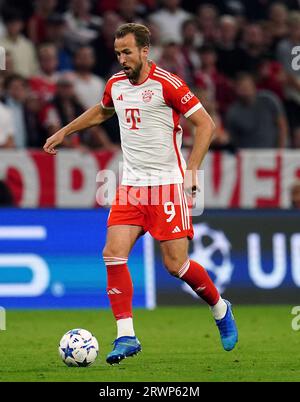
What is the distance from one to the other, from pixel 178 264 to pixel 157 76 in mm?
1399

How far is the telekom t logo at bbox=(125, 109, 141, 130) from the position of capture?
9.05 m

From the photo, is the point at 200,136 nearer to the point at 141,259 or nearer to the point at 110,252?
the point at 110,252

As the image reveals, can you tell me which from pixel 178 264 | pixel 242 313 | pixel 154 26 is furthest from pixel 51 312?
pixel 154 26

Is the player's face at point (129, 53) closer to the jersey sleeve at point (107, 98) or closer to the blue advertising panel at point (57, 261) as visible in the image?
the jersey sleeve at point (107, 98)

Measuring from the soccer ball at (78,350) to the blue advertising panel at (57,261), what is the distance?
450 centimetres

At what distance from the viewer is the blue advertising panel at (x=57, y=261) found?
13.2 metres

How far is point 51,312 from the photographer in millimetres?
13078

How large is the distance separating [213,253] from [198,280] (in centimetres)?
449

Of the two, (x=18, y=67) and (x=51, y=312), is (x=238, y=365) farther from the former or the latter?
(x=18, y=67)

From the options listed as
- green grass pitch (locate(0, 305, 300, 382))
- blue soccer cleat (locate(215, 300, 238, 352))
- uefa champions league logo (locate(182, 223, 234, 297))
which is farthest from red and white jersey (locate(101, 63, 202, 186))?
uefa champions league logo (locate(182, 223, 234, 297))

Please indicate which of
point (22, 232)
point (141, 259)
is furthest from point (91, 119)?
point (141, 259)

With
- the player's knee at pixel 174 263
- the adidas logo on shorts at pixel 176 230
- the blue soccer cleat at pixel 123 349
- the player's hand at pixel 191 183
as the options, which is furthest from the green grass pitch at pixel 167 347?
the player's hand at pixel 191 183

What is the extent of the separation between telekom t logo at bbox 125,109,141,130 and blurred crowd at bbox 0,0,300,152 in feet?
18.9
